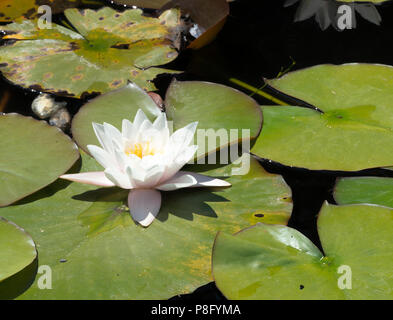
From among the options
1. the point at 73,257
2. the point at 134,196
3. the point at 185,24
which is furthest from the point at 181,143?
the point at 185,24

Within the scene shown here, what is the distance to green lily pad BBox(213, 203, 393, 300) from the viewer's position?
1.49 meters

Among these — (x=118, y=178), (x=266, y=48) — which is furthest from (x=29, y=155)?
(x=266, y=48)

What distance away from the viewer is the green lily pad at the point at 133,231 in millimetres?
1544

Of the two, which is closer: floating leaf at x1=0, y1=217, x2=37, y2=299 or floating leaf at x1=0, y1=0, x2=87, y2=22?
floating leaf at x1=0, y1=217, x2=37, y2=299

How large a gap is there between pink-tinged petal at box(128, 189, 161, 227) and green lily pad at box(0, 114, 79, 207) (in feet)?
1.08

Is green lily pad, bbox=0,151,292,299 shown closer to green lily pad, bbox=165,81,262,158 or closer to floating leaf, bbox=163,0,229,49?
green lily pad, bbox=165,81,262,158

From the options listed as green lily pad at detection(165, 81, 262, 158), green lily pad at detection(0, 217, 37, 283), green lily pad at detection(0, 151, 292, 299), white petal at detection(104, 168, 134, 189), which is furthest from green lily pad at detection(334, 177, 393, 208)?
green lily pad at detection(0, 217, 37, 283)

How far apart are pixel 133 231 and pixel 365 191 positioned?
A: 94cm

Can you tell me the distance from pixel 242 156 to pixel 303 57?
1.04m

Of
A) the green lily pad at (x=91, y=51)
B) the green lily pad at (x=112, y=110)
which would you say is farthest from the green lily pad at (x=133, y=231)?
the green lily pad at (x=91, y=51)

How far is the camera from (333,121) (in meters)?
2.10

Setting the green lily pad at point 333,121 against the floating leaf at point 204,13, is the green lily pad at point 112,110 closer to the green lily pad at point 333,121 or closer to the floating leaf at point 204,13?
the green lily pad at point 333,121

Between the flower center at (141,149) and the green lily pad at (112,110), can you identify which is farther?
the green lily pad at (112,110)

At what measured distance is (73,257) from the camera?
1604mm
